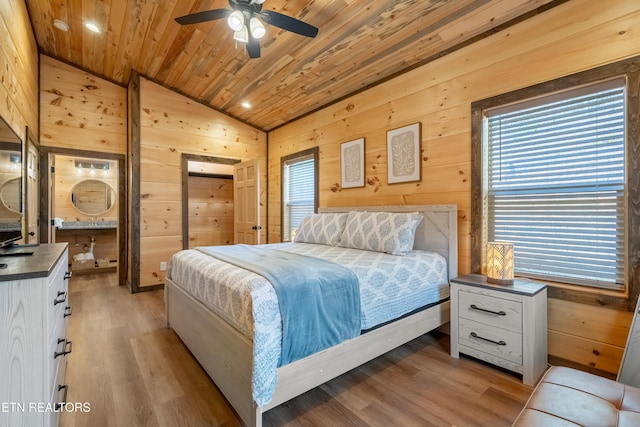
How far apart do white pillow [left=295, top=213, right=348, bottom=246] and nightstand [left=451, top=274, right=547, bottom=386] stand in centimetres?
132

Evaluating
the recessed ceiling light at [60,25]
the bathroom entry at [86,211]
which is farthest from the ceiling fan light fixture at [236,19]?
the bathroom entry at [86,211]

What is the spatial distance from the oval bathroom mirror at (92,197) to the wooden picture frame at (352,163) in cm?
482

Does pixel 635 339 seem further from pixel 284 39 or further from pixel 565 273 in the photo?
pixel 284 39

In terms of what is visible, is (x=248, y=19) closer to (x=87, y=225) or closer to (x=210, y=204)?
(x=210, y=204)

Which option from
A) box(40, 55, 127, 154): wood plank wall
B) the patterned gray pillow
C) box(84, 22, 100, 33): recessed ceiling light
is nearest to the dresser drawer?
the patterned gray pillow

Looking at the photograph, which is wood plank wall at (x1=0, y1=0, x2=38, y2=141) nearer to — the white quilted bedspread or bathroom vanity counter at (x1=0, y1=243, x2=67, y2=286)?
bathroom vanity counter at (x1=0, y1=243, x2=67, y2=286)

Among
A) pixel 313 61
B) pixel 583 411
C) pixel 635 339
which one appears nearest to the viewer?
pixel 583 411

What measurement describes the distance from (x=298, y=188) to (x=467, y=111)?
2725mm

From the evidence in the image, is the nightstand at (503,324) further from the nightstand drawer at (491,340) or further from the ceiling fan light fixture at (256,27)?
the ceiling fan light fixture at (256,27)

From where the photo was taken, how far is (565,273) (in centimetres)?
214

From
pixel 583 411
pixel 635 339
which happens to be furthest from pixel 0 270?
pixel 635 339

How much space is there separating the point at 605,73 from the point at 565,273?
1385 mm

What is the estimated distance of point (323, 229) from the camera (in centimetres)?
335

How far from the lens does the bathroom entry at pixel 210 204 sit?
567cm
